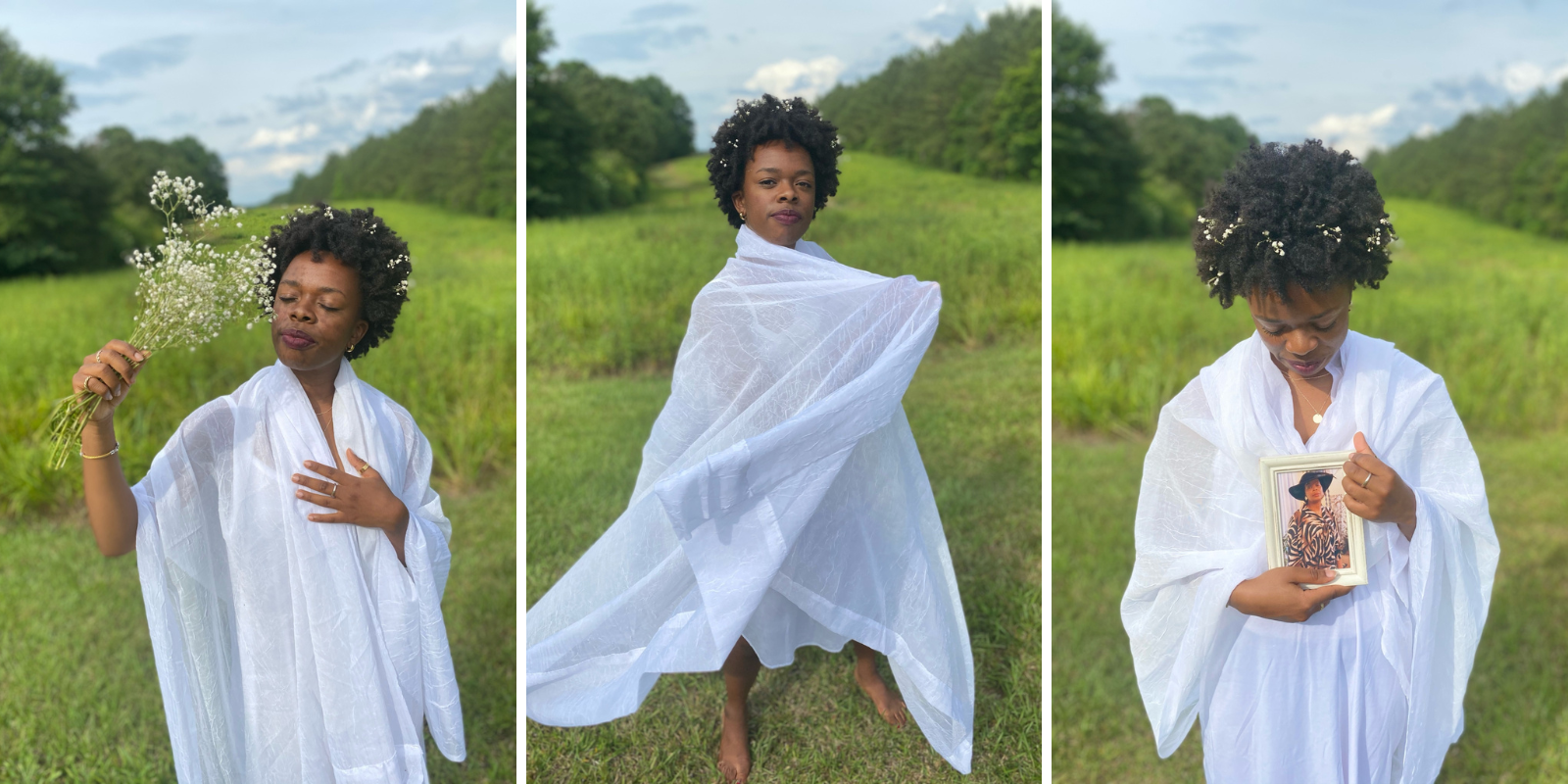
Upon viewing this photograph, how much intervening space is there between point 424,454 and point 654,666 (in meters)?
1.01

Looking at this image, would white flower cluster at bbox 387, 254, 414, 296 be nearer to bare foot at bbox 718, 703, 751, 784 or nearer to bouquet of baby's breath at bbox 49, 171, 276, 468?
bouquet of baby's breath at bbox 49, 171, 276, 468

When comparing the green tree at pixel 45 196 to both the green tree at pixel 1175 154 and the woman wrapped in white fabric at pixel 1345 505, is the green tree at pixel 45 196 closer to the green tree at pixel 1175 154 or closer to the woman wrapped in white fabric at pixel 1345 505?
the green tree at pixel 1175 154

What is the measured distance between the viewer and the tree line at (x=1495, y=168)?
719cm

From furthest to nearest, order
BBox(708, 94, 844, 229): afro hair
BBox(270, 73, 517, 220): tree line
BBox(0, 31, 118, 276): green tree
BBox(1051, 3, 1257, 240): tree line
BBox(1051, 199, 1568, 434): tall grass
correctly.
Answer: BBox(0, 31, 118, 276): green tree
BBox(1051, 3, 1257, 240): tree line
BBox(270, 73, 517, 220): tree line
BBox(1051, 199, 1568, 434): tall grass
BBox(708, 94, 844, 229): afro hair

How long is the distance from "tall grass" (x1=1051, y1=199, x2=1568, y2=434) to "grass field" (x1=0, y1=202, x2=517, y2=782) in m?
3.80

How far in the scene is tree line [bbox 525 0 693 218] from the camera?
5934 millimetres

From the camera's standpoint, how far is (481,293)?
22.8 ft

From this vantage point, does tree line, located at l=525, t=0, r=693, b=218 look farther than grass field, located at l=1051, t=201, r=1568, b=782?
Yes

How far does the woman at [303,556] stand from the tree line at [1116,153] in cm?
574

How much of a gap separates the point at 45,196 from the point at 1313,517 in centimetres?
878

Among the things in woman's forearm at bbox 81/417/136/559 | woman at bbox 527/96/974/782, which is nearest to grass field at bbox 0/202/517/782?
woman at bbox 527/96/974/782

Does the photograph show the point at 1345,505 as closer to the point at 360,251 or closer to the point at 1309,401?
the point at 1309,401

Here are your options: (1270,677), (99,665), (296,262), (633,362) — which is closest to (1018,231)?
(633,362)

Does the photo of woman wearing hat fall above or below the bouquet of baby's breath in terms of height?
below
